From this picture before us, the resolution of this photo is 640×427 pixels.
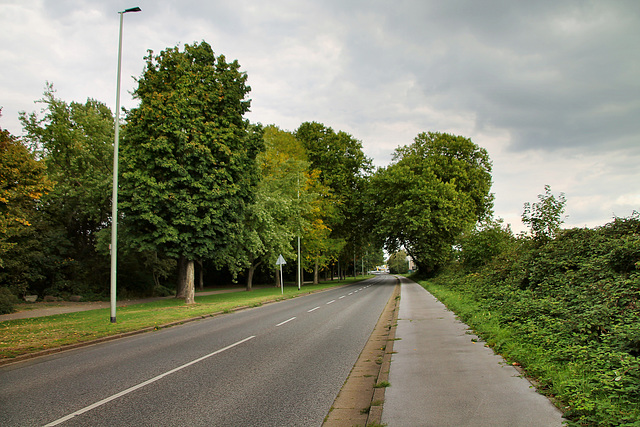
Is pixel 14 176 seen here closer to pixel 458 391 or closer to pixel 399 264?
pixel 458 391

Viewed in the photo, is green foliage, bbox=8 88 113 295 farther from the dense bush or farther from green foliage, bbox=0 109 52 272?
the dense bush

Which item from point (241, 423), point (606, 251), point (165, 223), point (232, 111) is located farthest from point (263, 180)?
point (241, 423)

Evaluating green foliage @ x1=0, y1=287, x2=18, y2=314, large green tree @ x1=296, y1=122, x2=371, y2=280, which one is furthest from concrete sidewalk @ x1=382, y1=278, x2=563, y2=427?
large green tree @ x1=296, y1=122, x2=371, y2=280

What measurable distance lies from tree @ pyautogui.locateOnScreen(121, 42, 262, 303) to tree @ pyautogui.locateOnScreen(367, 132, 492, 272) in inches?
778

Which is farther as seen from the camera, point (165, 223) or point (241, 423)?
point (165, 223)

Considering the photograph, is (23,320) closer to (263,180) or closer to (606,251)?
(263,180)

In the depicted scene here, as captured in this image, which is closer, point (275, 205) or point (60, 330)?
point (60, 330)

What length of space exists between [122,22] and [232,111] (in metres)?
7.32

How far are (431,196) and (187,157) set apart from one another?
2337cm

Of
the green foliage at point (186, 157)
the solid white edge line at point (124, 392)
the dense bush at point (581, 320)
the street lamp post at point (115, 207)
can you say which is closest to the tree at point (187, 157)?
the green foliage at point (186, 157)

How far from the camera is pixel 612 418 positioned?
11.3 ft

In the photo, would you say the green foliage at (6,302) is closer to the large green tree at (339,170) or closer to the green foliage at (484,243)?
the green foliage at (484,243)

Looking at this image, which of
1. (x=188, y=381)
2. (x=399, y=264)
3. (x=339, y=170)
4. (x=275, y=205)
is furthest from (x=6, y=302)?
(x=399, y=264)

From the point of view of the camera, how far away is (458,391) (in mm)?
4867
